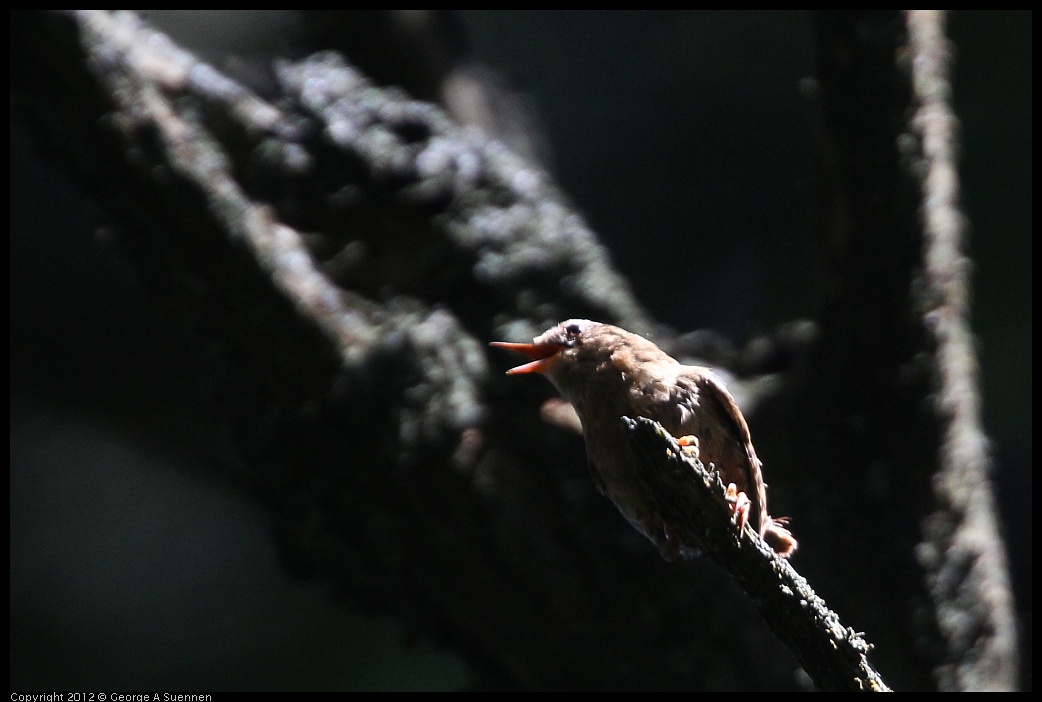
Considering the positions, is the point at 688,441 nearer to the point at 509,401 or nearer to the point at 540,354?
the point at 540,354

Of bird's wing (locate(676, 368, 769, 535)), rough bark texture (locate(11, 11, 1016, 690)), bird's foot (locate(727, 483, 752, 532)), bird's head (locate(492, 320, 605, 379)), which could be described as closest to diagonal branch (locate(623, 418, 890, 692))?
bird's foot (locate(727, 483, 752, 532))

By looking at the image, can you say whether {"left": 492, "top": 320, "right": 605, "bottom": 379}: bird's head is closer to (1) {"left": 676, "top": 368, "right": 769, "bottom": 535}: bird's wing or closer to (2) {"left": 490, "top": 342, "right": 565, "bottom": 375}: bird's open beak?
(2) {"left": 490, "top": 342, "right": 565, "bottom": 375}: bird's open beak

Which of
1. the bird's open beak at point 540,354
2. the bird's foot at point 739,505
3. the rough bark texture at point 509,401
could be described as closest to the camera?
the bird's foot at point 739,505

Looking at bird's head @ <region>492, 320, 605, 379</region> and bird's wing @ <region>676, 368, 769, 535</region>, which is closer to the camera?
bird's wing @ <region>676, 368, 769, 535</region>

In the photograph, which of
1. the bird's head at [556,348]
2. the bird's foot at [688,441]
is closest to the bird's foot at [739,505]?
the bird's foot at [688,441]

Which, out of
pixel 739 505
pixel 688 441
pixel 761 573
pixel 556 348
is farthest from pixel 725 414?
pixel 761 573

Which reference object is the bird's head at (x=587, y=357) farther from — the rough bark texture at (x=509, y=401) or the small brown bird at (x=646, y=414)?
the rough bark texture at (x=509, y=401)
